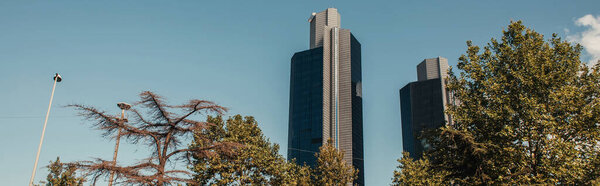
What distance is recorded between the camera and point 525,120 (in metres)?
24.8

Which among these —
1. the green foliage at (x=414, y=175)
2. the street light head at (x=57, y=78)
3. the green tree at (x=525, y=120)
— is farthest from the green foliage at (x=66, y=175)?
the green foliage at (x=414, y=175)

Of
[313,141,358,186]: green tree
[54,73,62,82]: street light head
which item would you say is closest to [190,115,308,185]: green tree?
[313,141,358,186]: green tree

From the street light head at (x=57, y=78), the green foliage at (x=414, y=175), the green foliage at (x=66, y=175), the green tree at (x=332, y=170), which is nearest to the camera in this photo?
the green foliage at (x=66, y=175)

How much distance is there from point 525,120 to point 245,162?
1816cm

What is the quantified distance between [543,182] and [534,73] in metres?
6.57

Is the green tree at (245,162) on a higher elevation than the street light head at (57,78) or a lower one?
lower

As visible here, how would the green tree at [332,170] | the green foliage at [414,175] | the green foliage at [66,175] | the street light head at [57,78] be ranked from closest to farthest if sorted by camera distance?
the green foliage at [66,175] < the street light head at [57,78] < the green tree at [332,170] < the green foliage at [414,175]

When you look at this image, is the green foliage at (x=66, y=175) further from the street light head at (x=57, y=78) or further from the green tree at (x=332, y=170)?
the green tree at (x=332, y=170)

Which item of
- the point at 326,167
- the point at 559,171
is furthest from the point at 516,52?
the point at 326,167

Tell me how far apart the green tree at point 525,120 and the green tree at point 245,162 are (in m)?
11.3

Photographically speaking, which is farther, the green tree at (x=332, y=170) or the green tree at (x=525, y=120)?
the green tree at (x=332, y=170)

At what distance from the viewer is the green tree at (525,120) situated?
2319cm

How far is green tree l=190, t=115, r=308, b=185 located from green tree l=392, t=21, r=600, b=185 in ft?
37.1

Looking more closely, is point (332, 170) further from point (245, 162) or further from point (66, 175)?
point (66, 175)
